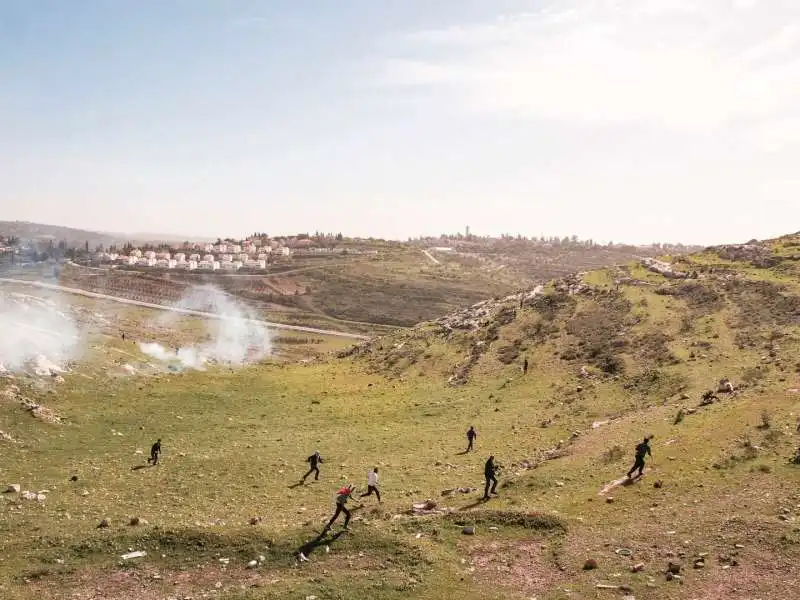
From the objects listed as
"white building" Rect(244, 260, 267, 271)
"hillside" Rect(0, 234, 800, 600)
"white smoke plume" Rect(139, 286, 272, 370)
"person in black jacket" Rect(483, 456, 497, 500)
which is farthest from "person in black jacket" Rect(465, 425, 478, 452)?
"white building" Rect(244, 260, 267, 271)

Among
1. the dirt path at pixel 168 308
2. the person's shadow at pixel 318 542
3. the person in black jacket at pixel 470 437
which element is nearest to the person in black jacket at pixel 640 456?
the person in black jacket at pixel 470 437

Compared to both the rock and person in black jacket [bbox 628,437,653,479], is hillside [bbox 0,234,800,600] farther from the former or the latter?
person in black jacket [bbox 628,437,653,479]

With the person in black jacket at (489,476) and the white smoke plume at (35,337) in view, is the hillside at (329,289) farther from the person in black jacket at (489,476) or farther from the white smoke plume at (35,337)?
the person in black jacket at (489,476)

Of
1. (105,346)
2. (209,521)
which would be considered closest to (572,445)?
(209,521)

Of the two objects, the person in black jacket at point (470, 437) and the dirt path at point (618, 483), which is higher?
the dirt path at point (618, 483)

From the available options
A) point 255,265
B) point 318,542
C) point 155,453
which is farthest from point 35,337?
point 255,265

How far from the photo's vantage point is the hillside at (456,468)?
17.0 metres

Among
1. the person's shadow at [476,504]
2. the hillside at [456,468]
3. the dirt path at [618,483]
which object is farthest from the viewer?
the dirt path at [618,483]

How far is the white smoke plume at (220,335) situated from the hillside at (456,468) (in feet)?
23.3

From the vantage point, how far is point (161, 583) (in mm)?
17484

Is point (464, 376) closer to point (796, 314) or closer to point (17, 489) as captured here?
point (796, 314)

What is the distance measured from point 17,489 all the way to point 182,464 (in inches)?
286

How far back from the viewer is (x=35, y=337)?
4984 centimetres

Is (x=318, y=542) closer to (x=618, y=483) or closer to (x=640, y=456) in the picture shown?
(x=618, y=483)
